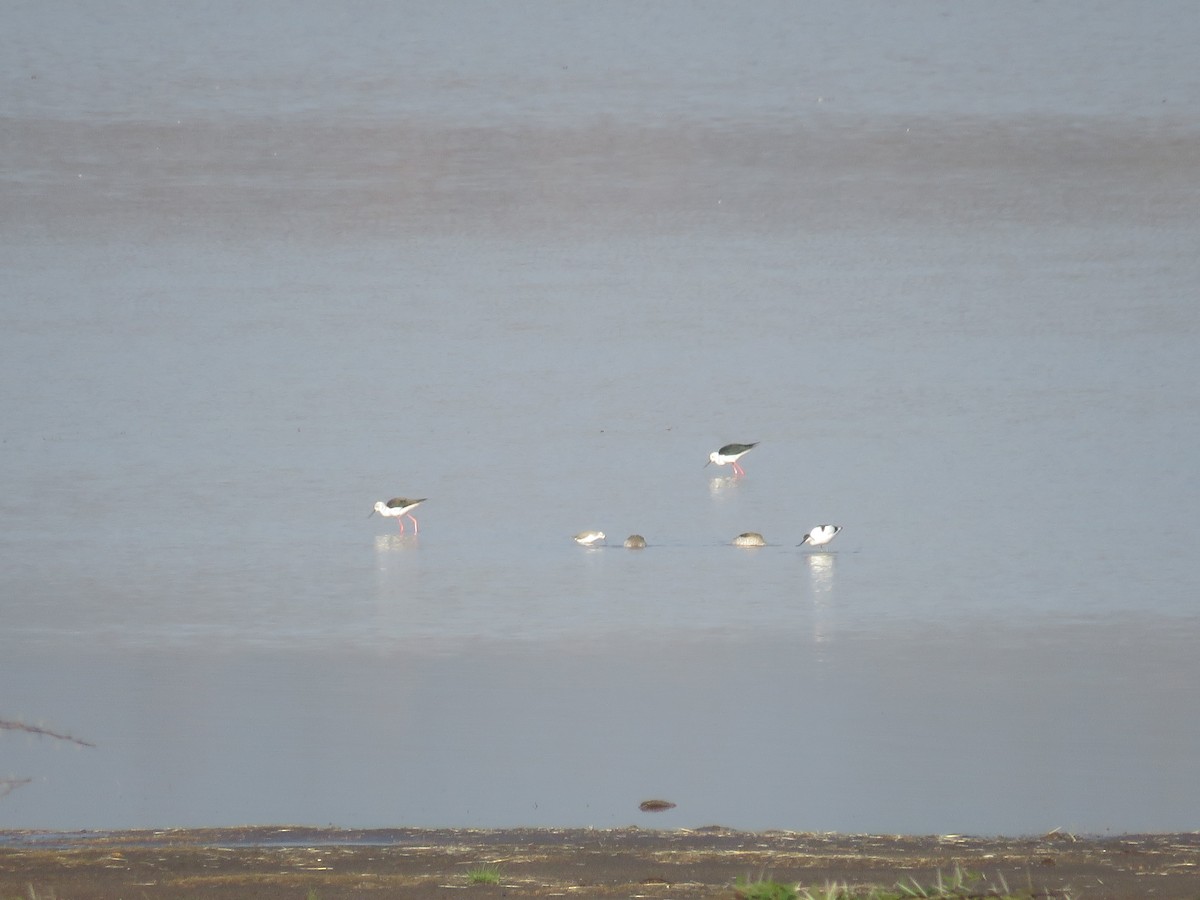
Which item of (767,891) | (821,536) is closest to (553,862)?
(767,891)

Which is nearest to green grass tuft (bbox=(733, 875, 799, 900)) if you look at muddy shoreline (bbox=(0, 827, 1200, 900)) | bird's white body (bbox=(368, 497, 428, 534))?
muddy shoreline (bbox=(0, 827, 1200, 900))

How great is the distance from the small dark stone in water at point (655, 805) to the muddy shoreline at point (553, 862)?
40 cm

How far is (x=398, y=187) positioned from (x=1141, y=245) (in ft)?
18.6

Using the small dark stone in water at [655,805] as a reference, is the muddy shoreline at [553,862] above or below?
below

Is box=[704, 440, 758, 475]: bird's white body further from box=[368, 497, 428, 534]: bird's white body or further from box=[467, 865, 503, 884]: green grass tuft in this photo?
box=[467, 865, 503, 884]: green grass tuft

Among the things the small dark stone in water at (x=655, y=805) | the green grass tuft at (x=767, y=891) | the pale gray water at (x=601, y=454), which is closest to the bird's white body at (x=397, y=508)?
the pale gray water at (x=601, y=454)

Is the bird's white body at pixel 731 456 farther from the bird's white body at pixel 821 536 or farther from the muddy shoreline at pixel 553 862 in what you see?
the muddy shoreline at pixel 553 862

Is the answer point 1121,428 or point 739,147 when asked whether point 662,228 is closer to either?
point 739,147

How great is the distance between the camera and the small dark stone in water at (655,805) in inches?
248

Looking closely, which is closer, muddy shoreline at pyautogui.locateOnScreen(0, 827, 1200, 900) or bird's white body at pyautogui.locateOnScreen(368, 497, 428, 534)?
muddy shoreline at pyautogui.locateOnScreen(0, 827, 1200, 900)

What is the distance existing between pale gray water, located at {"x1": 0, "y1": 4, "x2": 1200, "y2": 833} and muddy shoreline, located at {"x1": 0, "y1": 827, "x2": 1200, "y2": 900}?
39 centimetres

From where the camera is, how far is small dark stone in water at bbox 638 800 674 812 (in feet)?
20.7

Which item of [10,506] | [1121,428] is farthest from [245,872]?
[1121,428]

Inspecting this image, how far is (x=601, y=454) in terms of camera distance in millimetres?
11383
